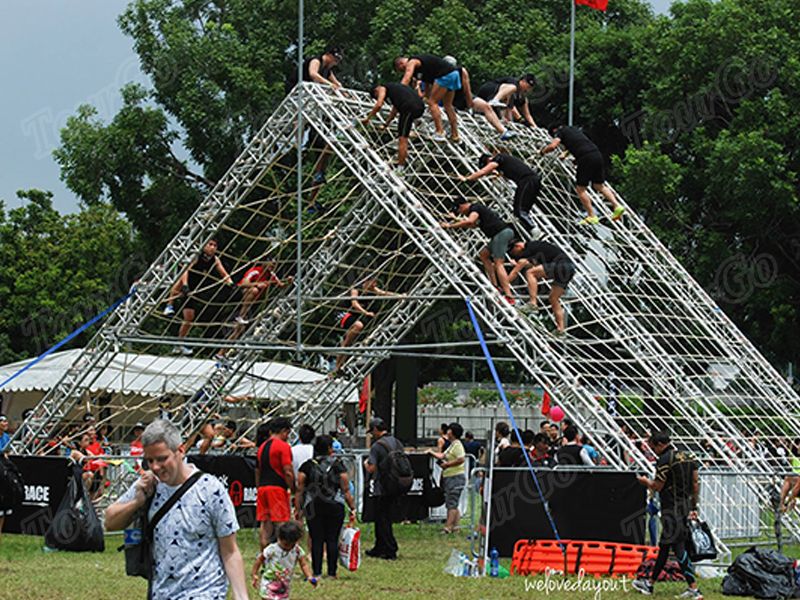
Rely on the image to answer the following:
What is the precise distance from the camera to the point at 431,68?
20.2 m

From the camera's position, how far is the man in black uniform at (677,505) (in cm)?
1388

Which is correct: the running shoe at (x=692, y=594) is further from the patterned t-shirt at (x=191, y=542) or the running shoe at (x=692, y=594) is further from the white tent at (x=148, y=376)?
the white tent at (x=148, y=376)

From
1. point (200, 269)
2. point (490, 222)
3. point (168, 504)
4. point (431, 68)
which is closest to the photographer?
point (168, 504)

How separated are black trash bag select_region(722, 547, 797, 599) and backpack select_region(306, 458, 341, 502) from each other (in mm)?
4586

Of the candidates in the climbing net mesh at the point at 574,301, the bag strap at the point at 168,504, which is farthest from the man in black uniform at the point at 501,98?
the bag strap at the point at 168,504

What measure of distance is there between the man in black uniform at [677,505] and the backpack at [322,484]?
12.3ft

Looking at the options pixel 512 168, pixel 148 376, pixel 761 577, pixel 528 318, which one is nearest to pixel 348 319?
pixel 512 168

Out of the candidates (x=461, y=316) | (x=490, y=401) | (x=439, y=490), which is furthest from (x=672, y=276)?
(x=490, y=401)

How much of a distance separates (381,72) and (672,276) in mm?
14180

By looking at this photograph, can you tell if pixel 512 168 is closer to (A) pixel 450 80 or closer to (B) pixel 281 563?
(A) pixel 450 80

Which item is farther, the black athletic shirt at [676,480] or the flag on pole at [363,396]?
the flag on pole at [363,396]

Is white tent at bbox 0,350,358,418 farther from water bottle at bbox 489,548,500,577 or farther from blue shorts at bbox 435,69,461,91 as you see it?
water bottle at bbox 489,548,500,577

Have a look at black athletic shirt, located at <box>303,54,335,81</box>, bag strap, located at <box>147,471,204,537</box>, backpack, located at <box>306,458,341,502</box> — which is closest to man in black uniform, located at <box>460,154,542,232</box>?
black athletic shirt, located at <box>303,54,335,81</box>

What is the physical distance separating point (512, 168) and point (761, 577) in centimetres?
769
